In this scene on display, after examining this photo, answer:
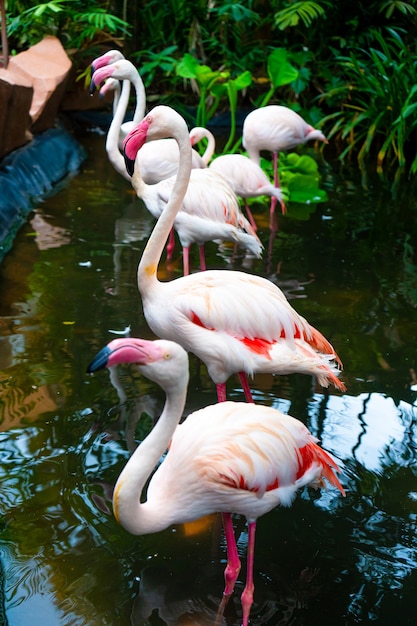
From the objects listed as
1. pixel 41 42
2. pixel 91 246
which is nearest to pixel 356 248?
pixel 91 246

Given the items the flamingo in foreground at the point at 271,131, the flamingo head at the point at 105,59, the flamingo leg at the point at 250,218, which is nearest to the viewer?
the flamingo leg at the point at 250,218

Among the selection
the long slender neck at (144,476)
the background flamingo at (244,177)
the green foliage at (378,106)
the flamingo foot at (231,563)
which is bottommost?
the green foliage at (378,106)

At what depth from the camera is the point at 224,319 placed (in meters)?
3.23

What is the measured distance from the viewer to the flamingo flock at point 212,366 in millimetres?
2270

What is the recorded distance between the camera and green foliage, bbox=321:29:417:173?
339 inches

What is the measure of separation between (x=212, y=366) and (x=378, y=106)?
6430mm

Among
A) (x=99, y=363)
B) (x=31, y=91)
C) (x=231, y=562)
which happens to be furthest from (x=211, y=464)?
(x=31, y=91)

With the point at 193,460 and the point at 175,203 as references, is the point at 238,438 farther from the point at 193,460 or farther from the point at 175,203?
the point at 175,203

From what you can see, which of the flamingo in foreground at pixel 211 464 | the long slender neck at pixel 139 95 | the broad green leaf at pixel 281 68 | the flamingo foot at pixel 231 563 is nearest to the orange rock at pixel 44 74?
the long slender neck at pixel 139 95

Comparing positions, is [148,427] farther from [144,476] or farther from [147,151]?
[147,151]

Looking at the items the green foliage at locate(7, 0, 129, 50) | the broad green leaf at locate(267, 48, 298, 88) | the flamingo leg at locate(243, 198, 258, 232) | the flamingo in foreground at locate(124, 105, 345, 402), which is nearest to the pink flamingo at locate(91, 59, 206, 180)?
the flamingo leg at locate(243, 198, 258, 232)

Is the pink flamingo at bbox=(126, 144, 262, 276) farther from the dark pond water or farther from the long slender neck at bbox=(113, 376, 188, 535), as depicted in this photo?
the long slender neck at bbox=(113, 376, 188, 535)

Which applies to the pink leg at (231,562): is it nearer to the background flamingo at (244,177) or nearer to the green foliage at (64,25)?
the background flamingo at (244,177)

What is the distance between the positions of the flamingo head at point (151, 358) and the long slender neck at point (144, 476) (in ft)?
0.17
